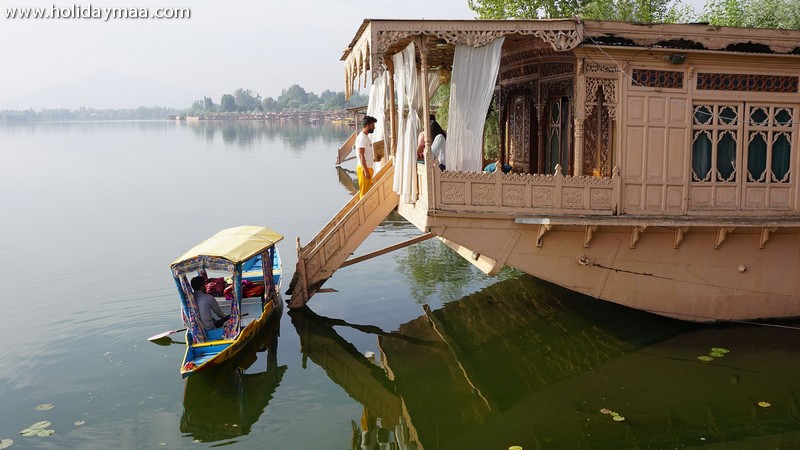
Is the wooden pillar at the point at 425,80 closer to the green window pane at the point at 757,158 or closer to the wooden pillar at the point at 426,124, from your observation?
the wooden pillar at the point at 426,124

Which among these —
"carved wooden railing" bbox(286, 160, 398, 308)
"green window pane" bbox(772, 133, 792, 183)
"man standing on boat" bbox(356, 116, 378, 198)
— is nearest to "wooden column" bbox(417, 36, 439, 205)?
"carved wooden railing" bbox(286, 160, 398, 308)

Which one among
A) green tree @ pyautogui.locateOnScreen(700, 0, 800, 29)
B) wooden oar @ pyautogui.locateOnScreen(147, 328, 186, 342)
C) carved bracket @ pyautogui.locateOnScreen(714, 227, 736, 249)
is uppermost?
green tree @ pyautogui.locateOnScreen(700, 0, 800, 29)

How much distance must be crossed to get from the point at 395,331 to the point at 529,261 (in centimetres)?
289

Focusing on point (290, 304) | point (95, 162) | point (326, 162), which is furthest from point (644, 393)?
point (95, 162)

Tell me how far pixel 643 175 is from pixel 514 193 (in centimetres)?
200

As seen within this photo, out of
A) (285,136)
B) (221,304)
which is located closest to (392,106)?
(221,304)

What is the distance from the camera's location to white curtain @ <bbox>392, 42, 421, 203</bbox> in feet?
35.8

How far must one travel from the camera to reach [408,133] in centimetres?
1088

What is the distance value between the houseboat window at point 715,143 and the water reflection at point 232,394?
7004 millimetres

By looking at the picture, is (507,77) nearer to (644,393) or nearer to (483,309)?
(483,309)

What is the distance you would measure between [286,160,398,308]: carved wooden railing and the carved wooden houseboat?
0.83m

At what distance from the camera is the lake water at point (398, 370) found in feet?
29.4

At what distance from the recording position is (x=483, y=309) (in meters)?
13.4

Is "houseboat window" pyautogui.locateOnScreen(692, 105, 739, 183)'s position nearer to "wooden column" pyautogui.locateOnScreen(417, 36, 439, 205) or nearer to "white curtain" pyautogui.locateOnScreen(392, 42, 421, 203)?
"wooden column" pyautogui.locateOnScreen(417, 36, 439, 205)
